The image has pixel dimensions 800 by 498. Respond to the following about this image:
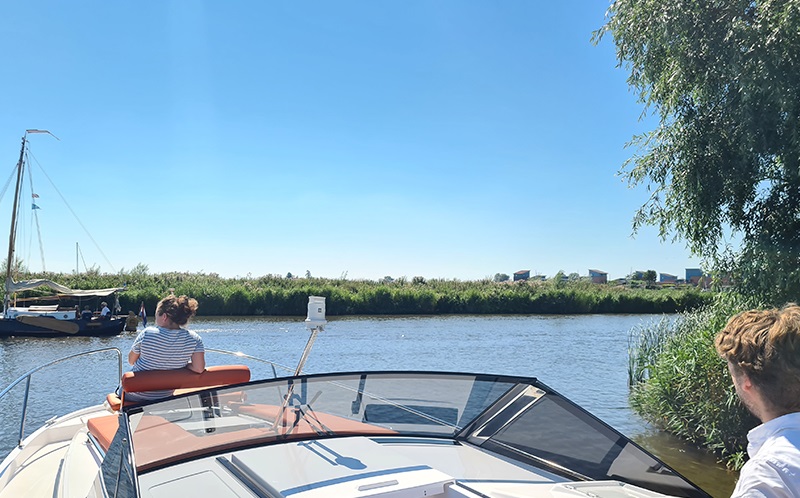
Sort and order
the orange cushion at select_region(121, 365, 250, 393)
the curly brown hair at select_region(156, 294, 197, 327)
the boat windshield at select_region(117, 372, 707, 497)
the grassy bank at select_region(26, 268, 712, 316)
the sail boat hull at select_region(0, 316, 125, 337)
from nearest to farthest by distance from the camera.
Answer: the boat windshield at select_region(117, 372, 707, 497) < the orange cushion at select_region(121, 365, 250, 393) < the curly brown hair at select_region(156, 294, 197, 327) < the sail boat hull at select_region(0, 316, 125, 337) < the grassy bank at select_region(26, 268, 712, 316)

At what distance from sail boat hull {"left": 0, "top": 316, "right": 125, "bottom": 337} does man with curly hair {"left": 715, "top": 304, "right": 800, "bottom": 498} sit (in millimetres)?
26240

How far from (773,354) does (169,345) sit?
159 inches

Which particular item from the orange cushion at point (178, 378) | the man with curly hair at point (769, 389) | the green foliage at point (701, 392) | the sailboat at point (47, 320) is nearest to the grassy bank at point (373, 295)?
the sailboat at point (47, 320)

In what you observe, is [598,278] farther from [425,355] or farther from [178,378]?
[178,378]

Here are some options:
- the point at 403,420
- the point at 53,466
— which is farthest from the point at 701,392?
the point at 53,466

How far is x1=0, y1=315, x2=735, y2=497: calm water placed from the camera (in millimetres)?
9430

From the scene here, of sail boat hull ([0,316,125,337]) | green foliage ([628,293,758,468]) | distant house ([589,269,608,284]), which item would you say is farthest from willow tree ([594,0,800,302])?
distant house ([589,269,608,284])

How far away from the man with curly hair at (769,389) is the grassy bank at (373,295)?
32191 mm

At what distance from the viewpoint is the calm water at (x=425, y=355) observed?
943 cm

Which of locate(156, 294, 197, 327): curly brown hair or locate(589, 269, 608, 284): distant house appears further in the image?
locate(589, 269, 608, 284): distant house

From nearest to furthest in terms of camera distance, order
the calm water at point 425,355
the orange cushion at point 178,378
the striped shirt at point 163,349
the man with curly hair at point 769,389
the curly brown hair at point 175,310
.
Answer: the man with curly hair at point 769,389
the orange cushion at point 178,378
the striped shirt at point 163,349
the curly brown hair at point 175,310
the calm water at point 425,355

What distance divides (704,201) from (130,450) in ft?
23.4

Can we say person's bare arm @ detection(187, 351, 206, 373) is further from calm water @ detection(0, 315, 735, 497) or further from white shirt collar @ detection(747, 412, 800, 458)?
calm water @ detection(0, 315, 735, 497)

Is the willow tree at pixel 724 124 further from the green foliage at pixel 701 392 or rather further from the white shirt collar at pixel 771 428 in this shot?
the white shirt collar at pixel 771 428
